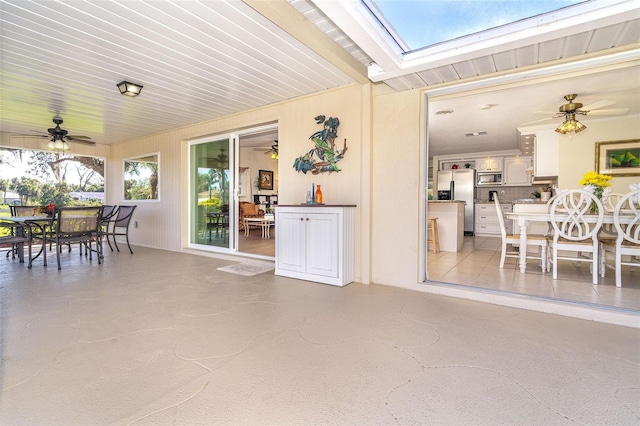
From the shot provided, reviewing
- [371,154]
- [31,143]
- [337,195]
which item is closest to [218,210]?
[337,195]

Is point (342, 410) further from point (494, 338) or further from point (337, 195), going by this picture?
point (337, 195)

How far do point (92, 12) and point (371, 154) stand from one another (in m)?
2.79

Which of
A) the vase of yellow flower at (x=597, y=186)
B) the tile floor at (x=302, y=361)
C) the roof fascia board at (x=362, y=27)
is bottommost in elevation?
the tile floor at (x=302, y=361)

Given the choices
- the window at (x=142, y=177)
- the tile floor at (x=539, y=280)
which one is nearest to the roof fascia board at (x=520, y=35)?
the tile floor at (x=539, y=280)

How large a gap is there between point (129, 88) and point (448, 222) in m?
5.46

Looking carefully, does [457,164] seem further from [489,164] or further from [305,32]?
[305,32]

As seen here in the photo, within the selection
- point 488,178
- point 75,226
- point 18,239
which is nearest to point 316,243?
Result: point 75,226

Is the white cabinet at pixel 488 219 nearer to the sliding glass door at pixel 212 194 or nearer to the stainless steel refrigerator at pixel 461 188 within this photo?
the stainless steel refrigerator at pixel 461 188

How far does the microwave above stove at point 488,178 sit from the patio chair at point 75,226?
29.0ft

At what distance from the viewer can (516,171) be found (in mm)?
7922

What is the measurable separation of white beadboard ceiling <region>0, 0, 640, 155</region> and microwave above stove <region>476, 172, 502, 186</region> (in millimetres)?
3780

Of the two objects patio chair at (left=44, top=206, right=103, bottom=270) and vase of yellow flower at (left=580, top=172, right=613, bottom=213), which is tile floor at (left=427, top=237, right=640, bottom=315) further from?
patio chair at (left=44, top=206, right=103, bottom=270)

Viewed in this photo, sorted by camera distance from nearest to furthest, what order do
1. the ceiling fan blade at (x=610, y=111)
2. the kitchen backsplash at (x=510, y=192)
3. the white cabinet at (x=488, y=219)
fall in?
1. the ceiling fan blade at (x=610, y=111)
2. the white cabinet at (x=488, y=219)
3. the kitchen backsplash at (x=510, y=192)

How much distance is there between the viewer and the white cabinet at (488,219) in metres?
7.80
